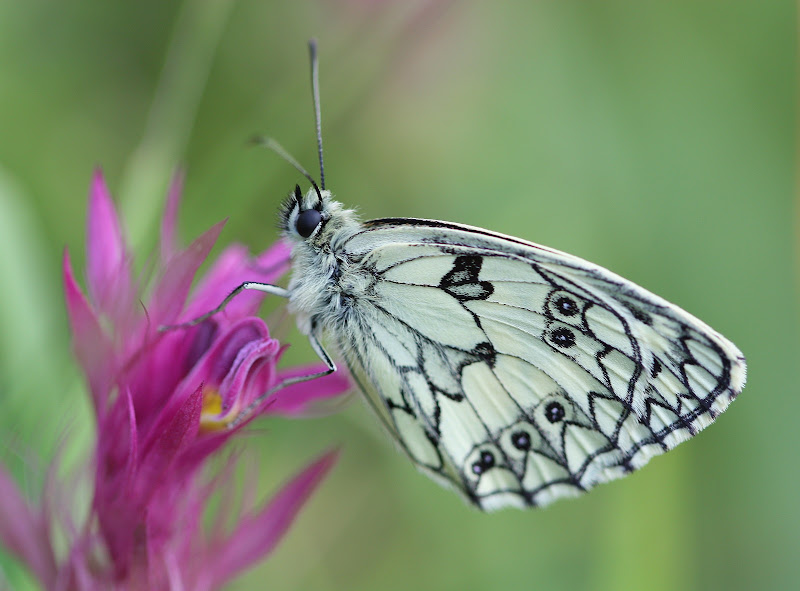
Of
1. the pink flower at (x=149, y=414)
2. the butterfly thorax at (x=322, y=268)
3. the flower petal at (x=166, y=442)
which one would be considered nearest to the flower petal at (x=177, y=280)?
the pink flower at (x=149, y=414)

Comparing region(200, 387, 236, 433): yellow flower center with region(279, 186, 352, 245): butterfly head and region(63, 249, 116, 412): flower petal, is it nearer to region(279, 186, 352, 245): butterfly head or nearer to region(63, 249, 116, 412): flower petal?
region(63, 249, 116, 412): flower petal

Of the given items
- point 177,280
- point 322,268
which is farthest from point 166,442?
point 322,268

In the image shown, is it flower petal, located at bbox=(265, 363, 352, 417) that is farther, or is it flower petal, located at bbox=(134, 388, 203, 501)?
flower petal, located at bbox=(265, 363, 352, 417)

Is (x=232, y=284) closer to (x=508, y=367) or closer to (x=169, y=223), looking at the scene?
(x=169, y=223)

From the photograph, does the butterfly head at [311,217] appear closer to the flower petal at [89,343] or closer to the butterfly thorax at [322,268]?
the butterfly thorax at [322,268]

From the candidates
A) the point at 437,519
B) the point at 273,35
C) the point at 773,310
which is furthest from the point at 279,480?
the point at 773,310

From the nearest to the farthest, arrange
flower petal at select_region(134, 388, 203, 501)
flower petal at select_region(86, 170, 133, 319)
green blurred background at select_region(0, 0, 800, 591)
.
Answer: flower petal at select_region(134, 388, 203, 501) → flower petal at select_region(86, 170, 133, 319) → green blurred background at select_region(0, 0, 800, 591)

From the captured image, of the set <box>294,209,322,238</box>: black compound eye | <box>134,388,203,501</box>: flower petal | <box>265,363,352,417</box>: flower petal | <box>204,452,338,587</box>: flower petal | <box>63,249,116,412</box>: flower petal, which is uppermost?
<box>294,209,322,238</box>: black compound eye

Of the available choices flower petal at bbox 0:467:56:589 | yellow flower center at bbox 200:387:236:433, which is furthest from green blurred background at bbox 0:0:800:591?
yellow flower center at bbox 200:387:236:433

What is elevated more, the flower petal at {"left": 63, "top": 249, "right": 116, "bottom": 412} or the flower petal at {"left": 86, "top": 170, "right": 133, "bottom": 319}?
the flower petal at {"left": 86, "top": 170, "right": 133, "bottom": 319}
